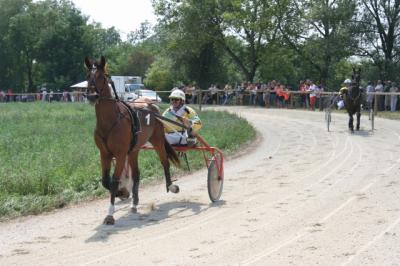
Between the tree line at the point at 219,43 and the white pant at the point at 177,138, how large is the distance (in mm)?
29738

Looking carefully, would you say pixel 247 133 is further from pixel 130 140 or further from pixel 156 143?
pixel 130 140

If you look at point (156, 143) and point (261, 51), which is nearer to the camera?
point (156, 143)

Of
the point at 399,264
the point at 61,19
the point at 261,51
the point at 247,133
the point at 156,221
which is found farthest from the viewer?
the point at 61,19

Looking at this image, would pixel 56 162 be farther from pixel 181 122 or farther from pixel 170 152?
pixel 181 122

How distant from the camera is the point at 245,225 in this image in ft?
28.1

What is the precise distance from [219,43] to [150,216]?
43.8 metres

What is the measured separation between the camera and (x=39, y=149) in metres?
15.7

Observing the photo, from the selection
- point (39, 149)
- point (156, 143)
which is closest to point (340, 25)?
point (39, 149)

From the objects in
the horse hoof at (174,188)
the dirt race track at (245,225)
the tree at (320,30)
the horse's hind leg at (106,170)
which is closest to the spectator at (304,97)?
the tree at (320,30)

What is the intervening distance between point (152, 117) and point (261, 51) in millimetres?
41361

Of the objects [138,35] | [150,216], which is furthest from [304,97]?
[138,35]

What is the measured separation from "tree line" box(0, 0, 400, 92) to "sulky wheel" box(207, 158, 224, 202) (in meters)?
30.1

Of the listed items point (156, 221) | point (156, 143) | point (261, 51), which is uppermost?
point (261, 51)

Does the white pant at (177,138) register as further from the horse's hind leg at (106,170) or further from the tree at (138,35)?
the tree at (138,35)
